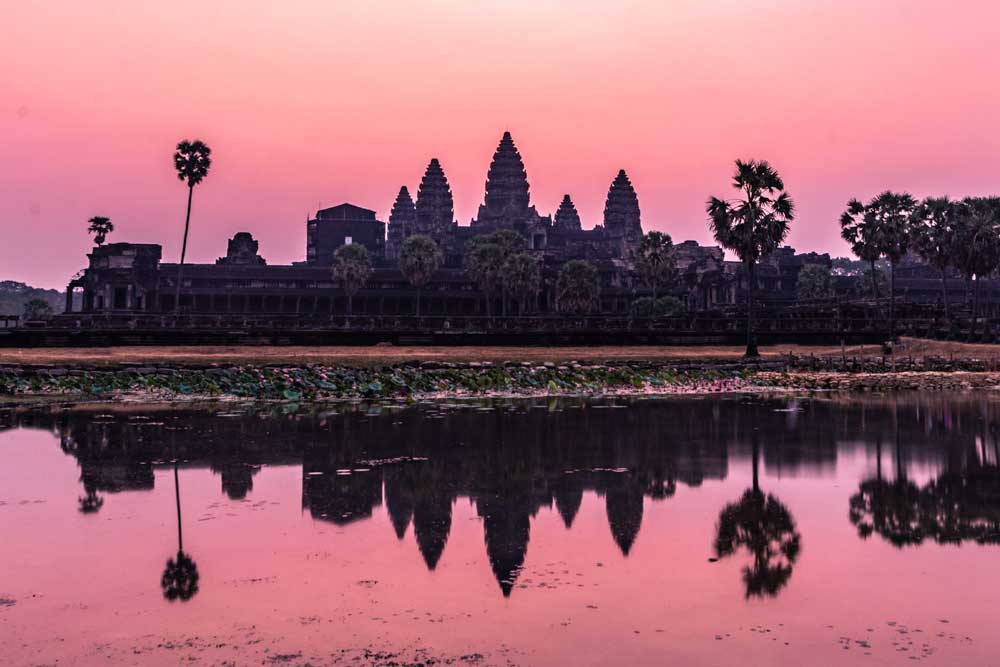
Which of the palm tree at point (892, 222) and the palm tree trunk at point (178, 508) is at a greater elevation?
the palm tree at point (892, 222)

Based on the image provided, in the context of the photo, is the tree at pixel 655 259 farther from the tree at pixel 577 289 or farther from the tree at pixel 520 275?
the tree at pixel 520 275

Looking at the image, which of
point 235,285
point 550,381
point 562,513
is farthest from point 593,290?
point 562,513

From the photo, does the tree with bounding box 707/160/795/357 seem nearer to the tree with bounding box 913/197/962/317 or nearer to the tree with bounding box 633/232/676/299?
the tree with bounding box 913/197/962/317

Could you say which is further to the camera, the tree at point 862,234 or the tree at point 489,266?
the tree at point 489,266

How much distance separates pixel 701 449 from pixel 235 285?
400 feet

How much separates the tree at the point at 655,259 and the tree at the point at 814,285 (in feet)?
76.5

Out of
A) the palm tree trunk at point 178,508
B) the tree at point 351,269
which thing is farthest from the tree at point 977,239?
the palm tree trunk at point 178,508

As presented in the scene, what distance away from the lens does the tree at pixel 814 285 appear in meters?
150

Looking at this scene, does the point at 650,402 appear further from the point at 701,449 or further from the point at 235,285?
the point at 235,285

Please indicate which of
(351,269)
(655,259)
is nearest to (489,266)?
(351,269)

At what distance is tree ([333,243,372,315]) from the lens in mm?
135750

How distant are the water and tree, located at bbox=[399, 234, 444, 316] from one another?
344 feet

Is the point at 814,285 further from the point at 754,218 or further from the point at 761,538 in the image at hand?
the point at 761,538

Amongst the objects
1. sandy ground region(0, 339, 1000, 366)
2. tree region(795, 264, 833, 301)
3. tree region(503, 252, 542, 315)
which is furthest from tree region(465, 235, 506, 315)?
sandy ground region(0, 339, 1000, 366)
